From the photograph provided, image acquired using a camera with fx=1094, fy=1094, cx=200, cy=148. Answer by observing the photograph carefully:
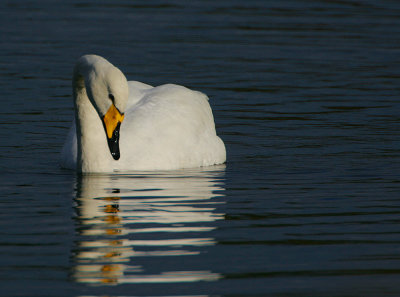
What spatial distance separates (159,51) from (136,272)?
1421cm

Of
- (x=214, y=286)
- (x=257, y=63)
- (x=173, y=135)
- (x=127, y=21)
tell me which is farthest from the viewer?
(x=127, y=21)

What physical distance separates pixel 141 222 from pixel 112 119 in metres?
2.00

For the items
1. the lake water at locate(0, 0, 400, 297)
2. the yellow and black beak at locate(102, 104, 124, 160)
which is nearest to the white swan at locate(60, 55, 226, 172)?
the yellow and black beak at locate(102, 104, 124, 160)

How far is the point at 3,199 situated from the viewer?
417 inches

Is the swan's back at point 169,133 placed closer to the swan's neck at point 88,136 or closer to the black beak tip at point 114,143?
the swan's neck at point 88,136

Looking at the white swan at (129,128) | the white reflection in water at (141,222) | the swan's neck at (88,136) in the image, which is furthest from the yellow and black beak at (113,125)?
the swan's neck at (88,136)

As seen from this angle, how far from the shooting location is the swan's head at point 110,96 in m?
11.0

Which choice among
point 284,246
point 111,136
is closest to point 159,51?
point 111,136

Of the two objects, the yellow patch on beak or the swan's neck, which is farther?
the swan's neck

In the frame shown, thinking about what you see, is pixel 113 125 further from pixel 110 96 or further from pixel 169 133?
pixel 169 133

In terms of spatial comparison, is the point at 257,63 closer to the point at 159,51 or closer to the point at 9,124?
the point at 159,51

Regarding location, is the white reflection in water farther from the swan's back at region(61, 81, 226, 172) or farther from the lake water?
the swan's back at region(61, 81, 226, 172)

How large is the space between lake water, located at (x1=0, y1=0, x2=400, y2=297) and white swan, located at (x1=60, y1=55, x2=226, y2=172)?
0.85 ft

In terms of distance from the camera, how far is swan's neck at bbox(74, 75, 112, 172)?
39.6 feet
